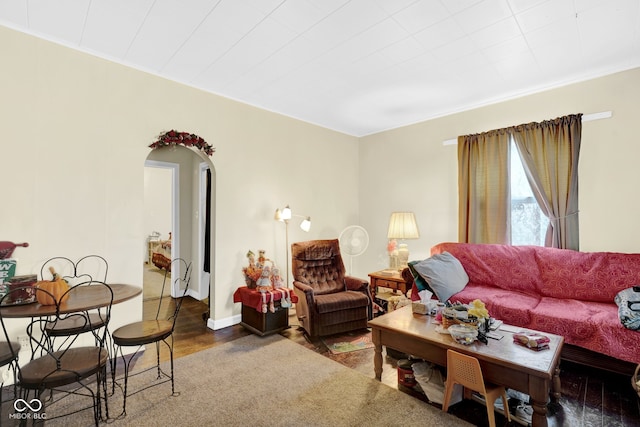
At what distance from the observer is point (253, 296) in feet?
11.1

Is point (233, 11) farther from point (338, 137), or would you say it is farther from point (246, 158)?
point (338, 137)

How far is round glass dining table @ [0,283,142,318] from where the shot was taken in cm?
175

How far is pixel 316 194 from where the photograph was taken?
471cm

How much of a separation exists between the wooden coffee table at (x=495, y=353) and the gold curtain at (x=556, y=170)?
164cm

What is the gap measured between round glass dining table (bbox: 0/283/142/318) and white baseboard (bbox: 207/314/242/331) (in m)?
1.40

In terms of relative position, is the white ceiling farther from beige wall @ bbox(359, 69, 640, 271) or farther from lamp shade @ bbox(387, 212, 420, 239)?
lamp shade @ bbox(387, 212, 420, 239)

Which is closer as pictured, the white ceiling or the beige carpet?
the beige carpet

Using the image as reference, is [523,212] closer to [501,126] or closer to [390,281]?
[501,126]

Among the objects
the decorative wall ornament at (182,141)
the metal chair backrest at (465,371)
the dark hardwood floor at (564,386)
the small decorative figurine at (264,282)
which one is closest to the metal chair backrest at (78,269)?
the dark hardwood floor at (564,386)

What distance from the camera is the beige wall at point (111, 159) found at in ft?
7.95

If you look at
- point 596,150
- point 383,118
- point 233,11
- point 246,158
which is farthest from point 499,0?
point 246,158

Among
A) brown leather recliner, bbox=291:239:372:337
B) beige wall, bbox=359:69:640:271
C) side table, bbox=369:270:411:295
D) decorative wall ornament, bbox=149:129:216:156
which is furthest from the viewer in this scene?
side table, bbox=369:270:411:295

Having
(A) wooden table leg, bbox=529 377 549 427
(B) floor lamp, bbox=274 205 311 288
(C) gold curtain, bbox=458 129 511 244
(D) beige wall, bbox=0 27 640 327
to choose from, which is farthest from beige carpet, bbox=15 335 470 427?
(C) gold curtain, bbox=458 129 511 244

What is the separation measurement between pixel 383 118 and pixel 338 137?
0.89 metres
